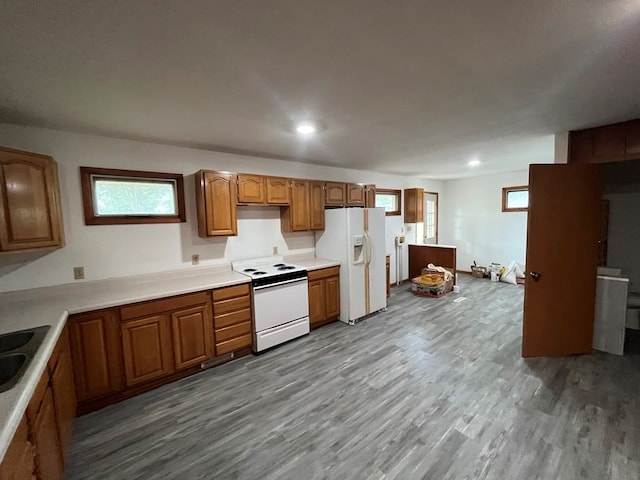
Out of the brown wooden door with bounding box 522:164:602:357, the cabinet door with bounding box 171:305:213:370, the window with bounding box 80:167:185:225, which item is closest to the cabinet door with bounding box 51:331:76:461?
the cabinet door with bounding box 171:305:213:370

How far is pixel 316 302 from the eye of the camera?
372cm

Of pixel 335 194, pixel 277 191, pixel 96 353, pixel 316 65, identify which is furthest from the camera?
pixel 335 194

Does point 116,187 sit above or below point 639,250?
above

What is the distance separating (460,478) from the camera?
1.62 meters

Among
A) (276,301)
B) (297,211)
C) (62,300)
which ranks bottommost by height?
(276,301)

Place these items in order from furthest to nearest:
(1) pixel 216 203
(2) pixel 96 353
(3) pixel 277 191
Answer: (3) pixel 277 191
(1) pixel 216 203
(2) pixel 96 353

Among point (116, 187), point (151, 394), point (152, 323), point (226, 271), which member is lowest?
point (151, 394)

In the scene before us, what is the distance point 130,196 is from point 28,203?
0.84m

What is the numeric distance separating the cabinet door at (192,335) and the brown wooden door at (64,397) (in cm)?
75

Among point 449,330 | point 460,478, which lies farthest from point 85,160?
point 449,330

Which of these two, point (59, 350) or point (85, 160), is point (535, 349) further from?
point (85, 160)

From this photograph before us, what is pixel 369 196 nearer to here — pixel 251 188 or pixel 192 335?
pixel 251 188

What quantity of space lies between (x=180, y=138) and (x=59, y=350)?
6.84 ft

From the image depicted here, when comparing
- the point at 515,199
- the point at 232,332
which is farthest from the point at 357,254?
the point at 515,199
